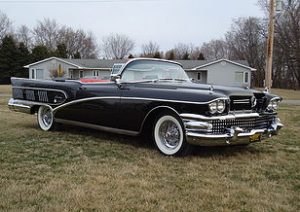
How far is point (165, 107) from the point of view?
6438 mm

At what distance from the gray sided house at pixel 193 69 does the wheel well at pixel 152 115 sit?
4195 cm

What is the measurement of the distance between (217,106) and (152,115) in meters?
1.23

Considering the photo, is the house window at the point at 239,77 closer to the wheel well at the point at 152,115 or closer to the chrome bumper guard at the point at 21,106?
the chrome bumper guard at the point at 21,106

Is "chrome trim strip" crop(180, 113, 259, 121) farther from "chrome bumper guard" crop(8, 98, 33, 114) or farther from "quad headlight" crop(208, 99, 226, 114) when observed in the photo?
"chrome bumper guard" crop(8, 98, 33, 114)

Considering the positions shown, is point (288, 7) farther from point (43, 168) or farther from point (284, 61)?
point (43, 168)

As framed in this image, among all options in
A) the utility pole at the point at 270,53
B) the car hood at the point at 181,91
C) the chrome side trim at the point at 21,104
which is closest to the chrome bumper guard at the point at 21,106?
the chrome side trim at the point at 21,104

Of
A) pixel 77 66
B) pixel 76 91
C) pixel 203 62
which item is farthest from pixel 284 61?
pixel 76 91

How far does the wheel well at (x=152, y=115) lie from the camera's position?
21.0 feet

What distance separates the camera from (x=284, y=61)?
59.7 m

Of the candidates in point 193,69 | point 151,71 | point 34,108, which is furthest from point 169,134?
point 193,69

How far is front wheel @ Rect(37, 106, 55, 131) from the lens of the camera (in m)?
8.86

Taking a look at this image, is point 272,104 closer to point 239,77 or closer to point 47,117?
point 47,117

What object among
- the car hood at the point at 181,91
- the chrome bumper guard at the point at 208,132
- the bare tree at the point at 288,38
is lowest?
the chrome bumper guard at the point at 208,132

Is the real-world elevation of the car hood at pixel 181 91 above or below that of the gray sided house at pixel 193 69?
below
